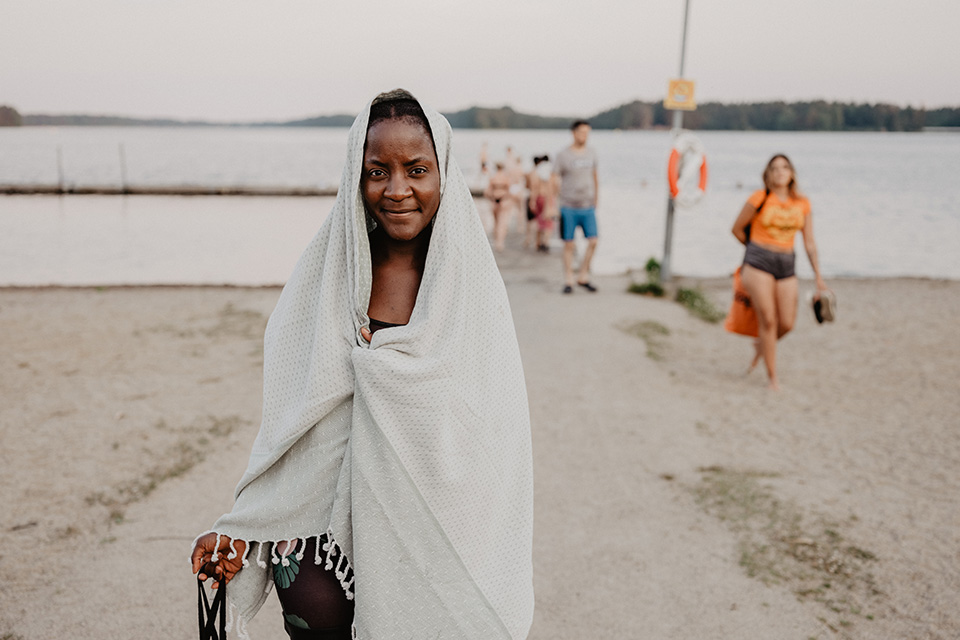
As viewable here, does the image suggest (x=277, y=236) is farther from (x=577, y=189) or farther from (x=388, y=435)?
(x=388, y=435)

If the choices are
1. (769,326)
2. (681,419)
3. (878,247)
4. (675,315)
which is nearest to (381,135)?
(681,419)

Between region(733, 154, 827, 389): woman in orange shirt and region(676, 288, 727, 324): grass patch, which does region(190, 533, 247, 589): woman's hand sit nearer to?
region(733, 154, 827, 389): woman in orange shirt

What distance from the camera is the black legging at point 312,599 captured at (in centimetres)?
177

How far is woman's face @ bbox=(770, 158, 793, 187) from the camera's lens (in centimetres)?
583

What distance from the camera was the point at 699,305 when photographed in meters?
9.12

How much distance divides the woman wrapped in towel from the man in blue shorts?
307 inches

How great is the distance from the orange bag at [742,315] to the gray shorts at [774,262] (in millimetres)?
295

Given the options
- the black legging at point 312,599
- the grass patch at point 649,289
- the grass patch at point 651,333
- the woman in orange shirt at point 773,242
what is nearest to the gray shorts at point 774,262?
the woman in orange shirt at point 773,242

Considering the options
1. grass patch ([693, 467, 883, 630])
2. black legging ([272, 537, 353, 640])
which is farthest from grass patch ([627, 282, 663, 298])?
black legging ([272, 537, 353, 640])

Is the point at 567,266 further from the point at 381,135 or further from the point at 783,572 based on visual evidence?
the point at 381,135

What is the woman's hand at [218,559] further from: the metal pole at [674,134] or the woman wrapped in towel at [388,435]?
the metal pole at [674,134]

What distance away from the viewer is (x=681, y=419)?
17.8ft

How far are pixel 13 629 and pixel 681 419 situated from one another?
4272 mm

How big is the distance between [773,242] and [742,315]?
2.39 ft
